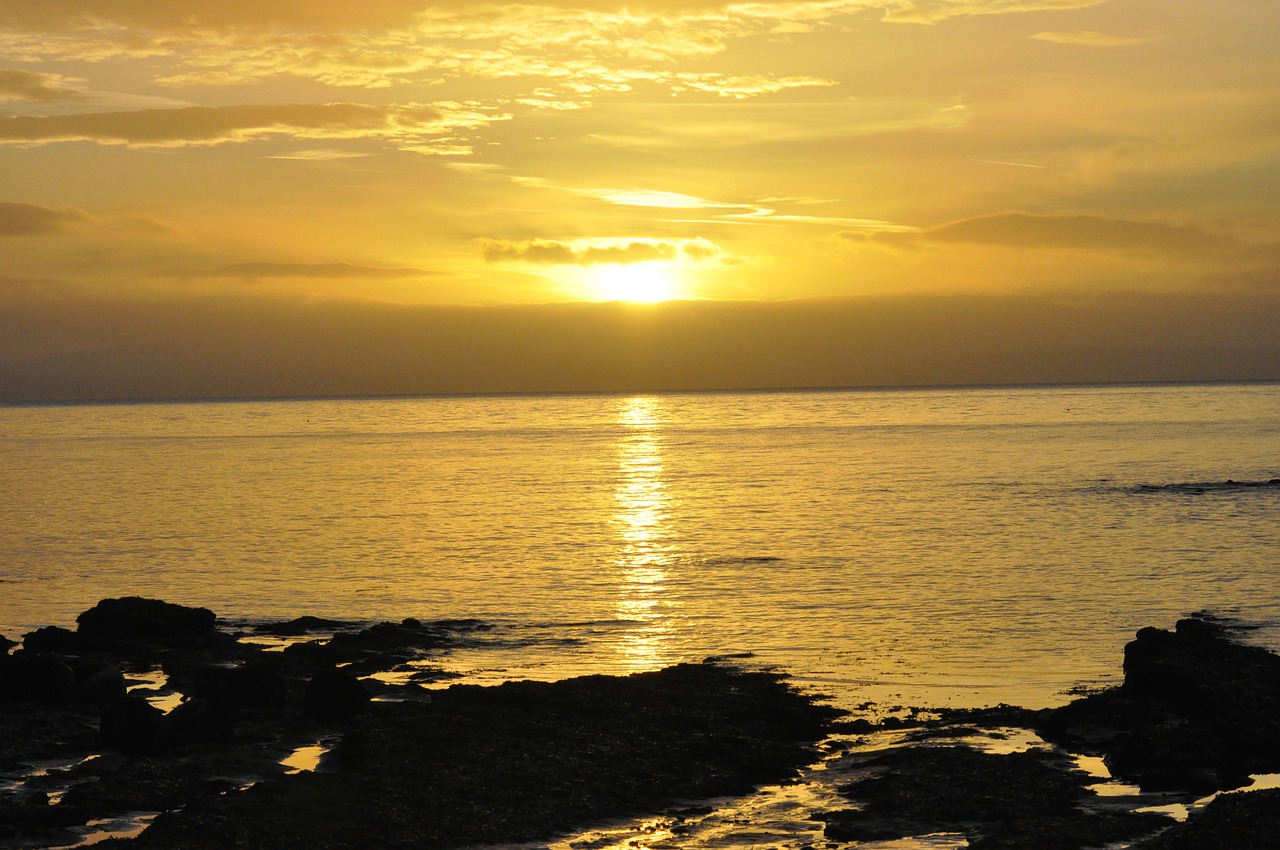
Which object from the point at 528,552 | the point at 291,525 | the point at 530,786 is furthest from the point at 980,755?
the point at 291,525

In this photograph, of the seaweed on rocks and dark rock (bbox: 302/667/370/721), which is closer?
the seaweed on rocks

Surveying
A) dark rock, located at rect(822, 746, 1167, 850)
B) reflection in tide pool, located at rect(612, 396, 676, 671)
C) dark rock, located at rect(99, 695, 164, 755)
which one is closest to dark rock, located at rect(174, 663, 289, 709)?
dark rock, located at rect(99, 695, 164, 755)

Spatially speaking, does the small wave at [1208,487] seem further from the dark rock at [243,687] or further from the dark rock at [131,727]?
the dark rock at [131,727]

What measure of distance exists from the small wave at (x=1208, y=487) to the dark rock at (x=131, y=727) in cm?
6579

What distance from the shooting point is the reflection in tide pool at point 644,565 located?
3177 cm

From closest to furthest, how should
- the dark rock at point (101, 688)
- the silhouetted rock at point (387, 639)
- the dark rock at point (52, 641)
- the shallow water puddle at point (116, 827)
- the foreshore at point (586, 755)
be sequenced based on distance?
the shallow water puddle at point (116, 827) → the foreshore at point (586, 755) → the dark rock at point (101, 688) → the dark rock at point (52, 641) → the silhouetted rock at point (387, 639)

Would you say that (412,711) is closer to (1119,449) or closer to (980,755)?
(980,755)

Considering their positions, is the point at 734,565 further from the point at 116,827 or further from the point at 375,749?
the point at 116,827

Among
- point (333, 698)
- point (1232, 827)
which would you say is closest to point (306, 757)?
point (333, 698)

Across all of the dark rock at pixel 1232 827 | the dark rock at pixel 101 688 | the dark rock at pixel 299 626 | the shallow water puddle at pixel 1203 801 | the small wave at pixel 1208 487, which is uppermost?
the dark rock at pixel 1232 827

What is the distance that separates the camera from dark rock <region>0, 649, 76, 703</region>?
947 inches

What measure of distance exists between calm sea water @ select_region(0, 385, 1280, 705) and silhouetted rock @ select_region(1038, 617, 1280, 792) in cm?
265

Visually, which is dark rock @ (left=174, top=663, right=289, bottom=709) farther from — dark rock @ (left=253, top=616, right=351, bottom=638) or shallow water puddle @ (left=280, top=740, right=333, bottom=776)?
dark rock @ (left=253, top=616, right=351, bottom=638)

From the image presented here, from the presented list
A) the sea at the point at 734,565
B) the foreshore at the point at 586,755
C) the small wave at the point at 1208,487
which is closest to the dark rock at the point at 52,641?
the foreshore at the point at 586,755
